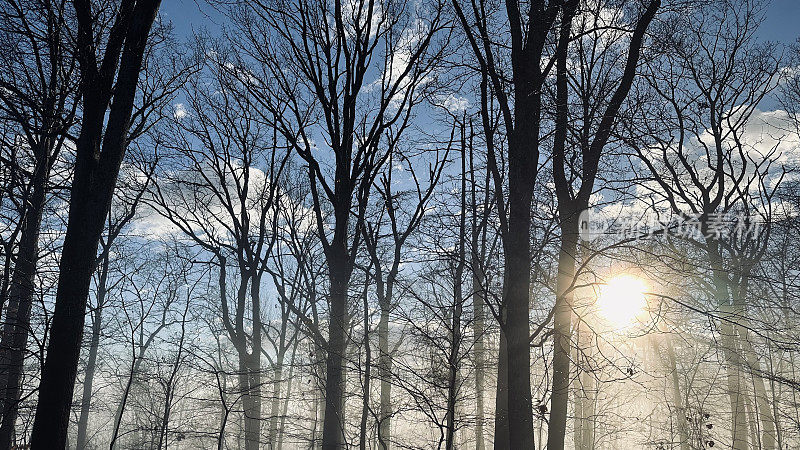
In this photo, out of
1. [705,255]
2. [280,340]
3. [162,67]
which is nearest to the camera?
[162,67]

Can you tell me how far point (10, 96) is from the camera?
21.7 feet

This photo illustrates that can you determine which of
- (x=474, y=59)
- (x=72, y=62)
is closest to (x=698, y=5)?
(x=474, y=59)

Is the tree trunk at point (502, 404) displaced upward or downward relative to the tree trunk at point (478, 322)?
downward

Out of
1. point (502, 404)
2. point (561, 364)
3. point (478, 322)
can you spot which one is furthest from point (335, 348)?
point (478, 322)

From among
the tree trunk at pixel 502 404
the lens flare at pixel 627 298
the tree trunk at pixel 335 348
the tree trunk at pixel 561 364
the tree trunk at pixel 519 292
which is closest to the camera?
the tree trunk at pixel 519 292

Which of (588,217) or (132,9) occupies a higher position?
(132,9)

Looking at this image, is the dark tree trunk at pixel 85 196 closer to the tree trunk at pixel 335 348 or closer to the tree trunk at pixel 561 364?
the tree trunk at pixel 335 348

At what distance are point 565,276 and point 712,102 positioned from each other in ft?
28.4

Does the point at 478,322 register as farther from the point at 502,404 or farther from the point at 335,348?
the point at 335,348

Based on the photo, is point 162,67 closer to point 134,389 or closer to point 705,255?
point 705,255

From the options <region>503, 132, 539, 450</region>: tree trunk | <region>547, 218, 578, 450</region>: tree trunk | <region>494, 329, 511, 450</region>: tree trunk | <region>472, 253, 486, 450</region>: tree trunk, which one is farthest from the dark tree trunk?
<region>547, 218, 578, 450</region>: tree trunk

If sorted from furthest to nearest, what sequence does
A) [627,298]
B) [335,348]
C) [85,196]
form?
[335,348] < [627,298] < [85,196]

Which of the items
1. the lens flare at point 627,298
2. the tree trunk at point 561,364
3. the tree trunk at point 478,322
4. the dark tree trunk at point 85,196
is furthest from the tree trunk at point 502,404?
the dark tree trunk at point 85,196

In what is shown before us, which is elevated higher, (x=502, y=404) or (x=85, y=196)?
(x=85, y=196)
